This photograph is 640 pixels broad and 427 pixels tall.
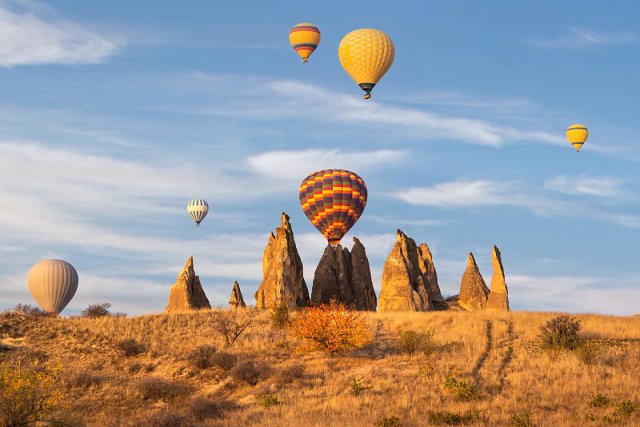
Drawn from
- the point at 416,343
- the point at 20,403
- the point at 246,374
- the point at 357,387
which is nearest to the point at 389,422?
the point at 357,387

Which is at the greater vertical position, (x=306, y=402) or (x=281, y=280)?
(x=281, y=280)

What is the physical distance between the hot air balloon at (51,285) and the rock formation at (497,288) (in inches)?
1602

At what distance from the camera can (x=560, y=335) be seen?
47.1 m

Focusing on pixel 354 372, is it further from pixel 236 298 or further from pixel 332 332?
pixel 236 298

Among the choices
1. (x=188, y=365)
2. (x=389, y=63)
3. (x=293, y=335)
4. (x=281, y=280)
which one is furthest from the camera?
(x=389, y=63)

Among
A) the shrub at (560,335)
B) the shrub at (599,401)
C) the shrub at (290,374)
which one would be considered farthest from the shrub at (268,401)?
the shrub at (560,335)

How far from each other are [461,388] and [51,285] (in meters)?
53.6

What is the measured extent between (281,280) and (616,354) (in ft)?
91.0

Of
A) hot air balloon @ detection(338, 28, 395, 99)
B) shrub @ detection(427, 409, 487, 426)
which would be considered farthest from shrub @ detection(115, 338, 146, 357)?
hot air balloon @ detection(338, 28, 395, 99)

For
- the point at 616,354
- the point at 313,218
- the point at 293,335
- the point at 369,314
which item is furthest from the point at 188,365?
the point at 313,218

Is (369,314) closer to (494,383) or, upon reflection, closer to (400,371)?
(400,371)

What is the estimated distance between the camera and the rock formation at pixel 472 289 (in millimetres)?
73375

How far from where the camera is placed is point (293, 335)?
5194 centimetres

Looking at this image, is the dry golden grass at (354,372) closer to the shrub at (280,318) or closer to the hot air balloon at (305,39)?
the shrub at (280,318)
